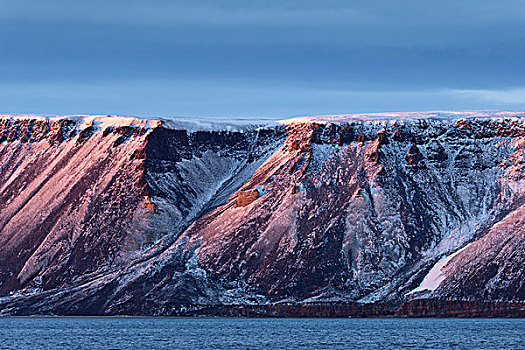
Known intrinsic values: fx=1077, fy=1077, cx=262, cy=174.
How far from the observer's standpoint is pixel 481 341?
495ft

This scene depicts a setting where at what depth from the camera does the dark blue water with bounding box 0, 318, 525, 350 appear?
14425 centimetres

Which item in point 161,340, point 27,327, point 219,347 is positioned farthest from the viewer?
point 27,327

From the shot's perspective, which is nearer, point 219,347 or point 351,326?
→ point 219,347

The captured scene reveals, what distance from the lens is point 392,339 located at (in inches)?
6181

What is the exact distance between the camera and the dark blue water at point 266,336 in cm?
14425

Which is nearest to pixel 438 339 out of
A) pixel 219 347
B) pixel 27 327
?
pixel 219 347

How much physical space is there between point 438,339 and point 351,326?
38710 mm

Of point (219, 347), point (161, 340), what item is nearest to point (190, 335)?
point (161, 340)

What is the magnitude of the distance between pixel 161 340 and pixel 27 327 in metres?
46.4

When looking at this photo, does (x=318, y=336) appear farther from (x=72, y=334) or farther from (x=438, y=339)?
(x=72, y=334)

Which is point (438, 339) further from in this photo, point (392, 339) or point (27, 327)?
point (27, 327)

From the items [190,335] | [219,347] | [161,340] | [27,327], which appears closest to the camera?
[219,347]

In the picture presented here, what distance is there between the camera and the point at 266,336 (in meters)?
164

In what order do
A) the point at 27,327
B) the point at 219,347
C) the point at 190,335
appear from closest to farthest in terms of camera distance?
the point at 219,347, the point at 190,335, the point at 27,327
